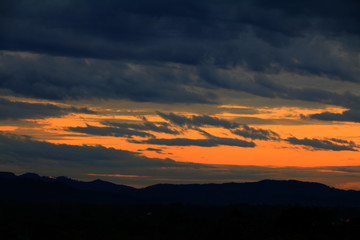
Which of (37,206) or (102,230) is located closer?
(102,230)

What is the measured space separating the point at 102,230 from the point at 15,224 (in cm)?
1379

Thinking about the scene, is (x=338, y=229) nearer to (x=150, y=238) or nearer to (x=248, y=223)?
(x=248, y=223)

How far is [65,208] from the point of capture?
17288cm

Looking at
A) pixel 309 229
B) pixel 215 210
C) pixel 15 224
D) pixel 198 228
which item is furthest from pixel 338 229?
pixel 215 210

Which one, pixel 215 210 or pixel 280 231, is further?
pixel 215 210

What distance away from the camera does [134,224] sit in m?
115

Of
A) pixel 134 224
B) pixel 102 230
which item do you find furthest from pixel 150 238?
pixel 134 224

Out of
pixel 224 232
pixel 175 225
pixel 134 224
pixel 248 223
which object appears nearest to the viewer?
pixel 224 232

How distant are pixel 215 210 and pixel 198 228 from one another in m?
61.0

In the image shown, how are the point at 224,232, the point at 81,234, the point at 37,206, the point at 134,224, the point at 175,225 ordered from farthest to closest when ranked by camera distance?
the point at 37,206 < the point at 175,225 < the point at 134,224 < the point at 224,232 < the point at 81,234

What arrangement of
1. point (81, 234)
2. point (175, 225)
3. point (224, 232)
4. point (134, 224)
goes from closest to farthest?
1. point (81, 234)
2. point (224, 232)
3. point (134, 224)
4. point (175, 225)

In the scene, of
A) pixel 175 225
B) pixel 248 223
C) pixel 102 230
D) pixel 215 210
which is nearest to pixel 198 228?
pixel 175 225

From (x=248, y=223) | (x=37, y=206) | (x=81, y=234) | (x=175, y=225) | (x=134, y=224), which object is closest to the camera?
(x=81, y=234)

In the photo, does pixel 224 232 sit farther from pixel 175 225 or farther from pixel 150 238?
pixel 175 225
